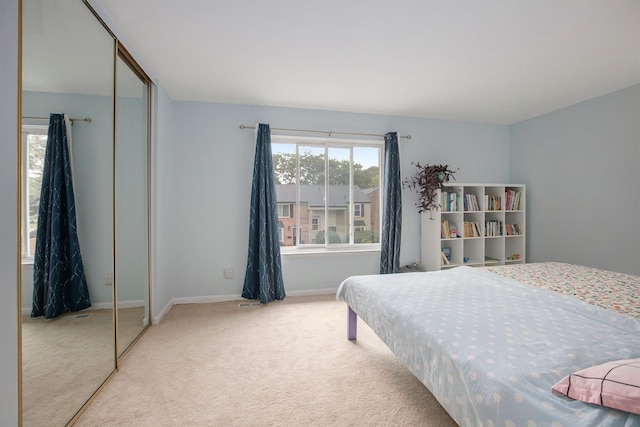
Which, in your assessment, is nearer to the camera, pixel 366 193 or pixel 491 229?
pixel 491 229

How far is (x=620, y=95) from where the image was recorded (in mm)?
3021

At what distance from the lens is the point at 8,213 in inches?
44.4

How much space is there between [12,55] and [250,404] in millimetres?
2006

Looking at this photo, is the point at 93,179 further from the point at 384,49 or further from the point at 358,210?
the point at 358,210

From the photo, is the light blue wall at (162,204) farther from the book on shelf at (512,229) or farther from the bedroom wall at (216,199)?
the book on shelf at (512,229)

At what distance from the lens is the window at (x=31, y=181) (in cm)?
121

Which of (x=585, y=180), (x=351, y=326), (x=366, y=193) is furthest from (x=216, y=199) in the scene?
(x=585, y=180)

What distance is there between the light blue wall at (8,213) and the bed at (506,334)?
67.3 inches

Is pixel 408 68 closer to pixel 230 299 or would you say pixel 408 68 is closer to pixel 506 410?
pixel 506 410

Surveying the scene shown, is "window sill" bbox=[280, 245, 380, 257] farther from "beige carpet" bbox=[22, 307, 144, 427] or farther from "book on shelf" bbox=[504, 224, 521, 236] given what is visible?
"beige carpet" bbox=[22, 307, 144, 427]

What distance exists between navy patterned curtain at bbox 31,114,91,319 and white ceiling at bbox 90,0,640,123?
1.02 m

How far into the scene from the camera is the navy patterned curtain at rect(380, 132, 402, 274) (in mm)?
3770

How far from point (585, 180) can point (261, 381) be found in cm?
408

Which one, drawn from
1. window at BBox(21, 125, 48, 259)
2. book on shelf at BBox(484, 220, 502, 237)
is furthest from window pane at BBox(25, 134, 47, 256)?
book on shelf at BBox(484, 220, 502, 237)
